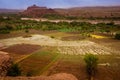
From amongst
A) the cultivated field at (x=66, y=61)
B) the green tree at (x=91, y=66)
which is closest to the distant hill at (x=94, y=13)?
the cultivated field at (x=66, y=61)

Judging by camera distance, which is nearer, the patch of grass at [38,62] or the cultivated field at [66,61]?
the cultivated field at [66,61]

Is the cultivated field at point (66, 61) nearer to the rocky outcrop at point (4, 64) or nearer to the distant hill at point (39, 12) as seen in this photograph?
the rocky outcrop at point (4, 64)

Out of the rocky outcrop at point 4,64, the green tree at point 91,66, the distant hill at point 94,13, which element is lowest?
the distant hill at point 94,13

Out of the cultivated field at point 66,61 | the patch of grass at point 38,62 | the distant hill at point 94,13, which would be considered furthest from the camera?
the distant hill at point 94,13

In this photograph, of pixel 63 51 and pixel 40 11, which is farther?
pixel 40 11

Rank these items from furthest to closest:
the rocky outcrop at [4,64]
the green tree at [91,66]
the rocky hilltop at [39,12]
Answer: the rocky hilltop at [39,12] < the green tree at [91,66] < the rocky outcrop at [4,64]

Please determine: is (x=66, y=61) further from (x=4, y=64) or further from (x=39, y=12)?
(x=39, y=12)

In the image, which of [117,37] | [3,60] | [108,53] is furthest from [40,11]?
[3,60]

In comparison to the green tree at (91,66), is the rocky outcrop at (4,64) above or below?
above

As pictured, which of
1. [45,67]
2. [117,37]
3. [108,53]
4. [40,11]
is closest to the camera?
[45,67]

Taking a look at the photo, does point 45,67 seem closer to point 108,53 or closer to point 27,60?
point 27,60

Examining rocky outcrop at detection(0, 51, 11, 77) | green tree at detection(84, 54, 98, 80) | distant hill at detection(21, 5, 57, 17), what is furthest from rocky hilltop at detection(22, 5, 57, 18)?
rocky outcrop at detection(0, 51, 11, 77)
